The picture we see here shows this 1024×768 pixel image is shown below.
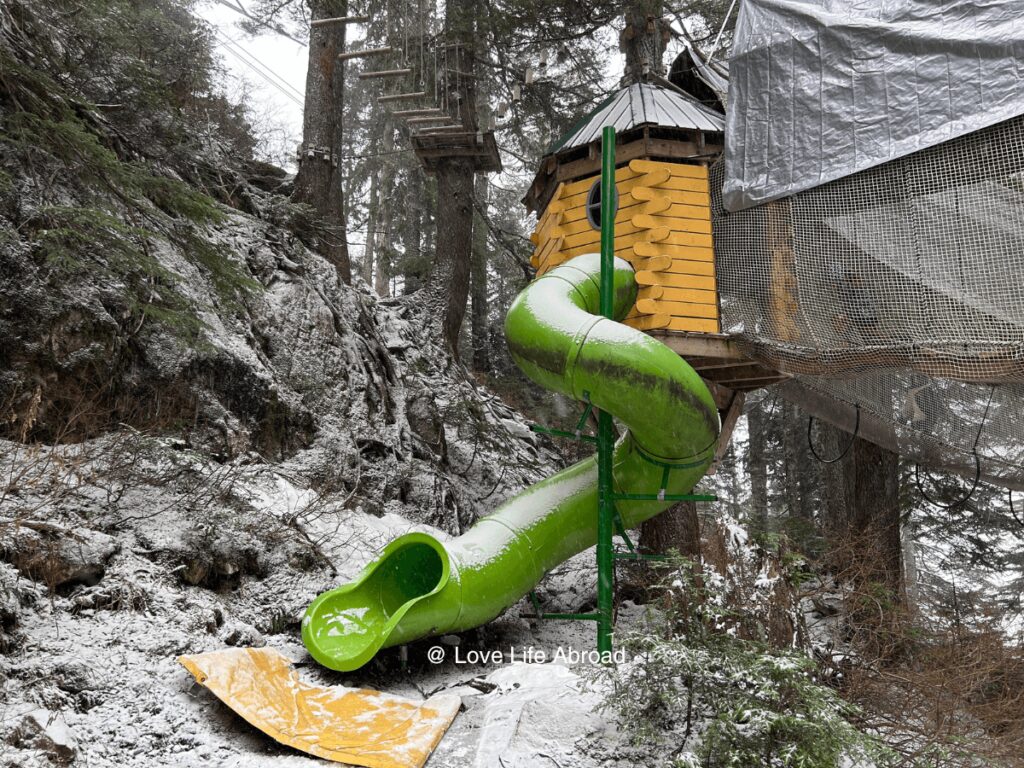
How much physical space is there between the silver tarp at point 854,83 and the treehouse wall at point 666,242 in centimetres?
37

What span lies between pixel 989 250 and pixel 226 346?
240 inches

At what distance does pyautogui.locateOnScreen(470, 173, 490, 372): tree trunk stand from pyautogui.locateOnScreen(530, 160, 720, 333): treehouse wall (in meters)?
8.39

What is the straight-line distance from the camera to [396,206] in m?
21.1

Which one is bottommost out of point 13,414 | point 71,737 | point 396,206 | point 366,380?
point 71,737

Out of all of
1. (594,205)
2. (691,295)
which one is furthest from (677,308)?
(594,205)

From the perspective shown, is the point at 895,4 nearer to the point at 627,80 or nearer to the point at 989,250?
the point at 989,250

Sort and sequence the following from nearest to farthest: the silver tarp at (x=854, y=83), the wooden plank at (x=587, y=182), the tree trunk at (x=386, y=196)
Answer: the silver tarp at (x=854, y=83)
the wooden plank at (x=587, y=182)
the tree trunk at (x=386, y=196)

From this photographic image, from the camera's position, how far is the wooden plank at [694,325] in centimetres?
647

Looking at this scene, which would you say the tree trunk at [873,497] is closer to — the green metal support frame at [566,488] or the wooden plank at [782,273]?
the wooden plank at [782,273]

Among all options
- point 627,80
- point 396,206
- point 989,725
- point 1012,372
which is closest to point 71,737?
point 989,725

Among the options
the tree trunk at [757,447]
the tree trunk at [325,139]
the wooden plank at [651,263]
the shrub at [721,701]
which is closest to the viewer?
the shrub at [721,701]

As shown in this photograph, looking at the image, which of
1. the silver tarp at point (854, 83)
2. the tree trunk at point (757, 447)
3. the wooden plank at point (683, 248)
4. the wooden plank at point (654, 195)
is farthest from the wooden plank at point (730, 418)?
the tree trunk at point (757, 447)

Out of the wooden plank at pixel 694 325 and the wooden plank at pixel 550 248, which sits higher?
the wooden plank at pixel 550 248

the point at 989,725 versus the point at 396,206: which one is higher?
the point at 396,206
